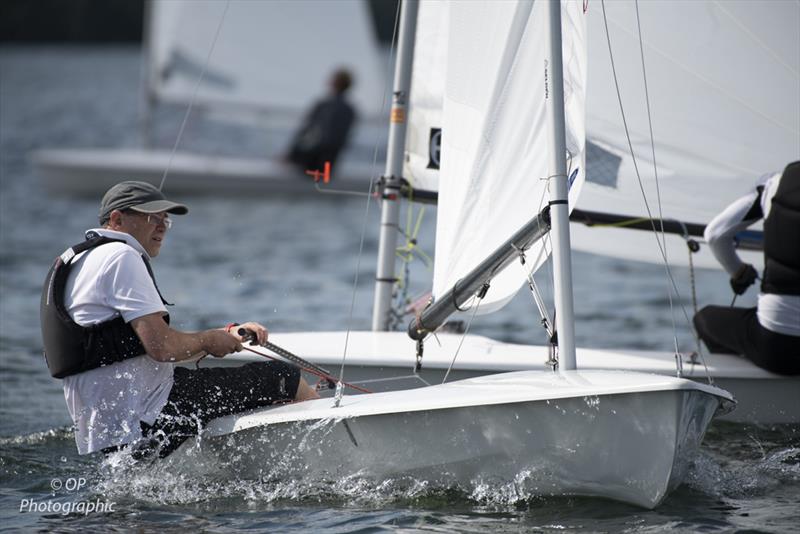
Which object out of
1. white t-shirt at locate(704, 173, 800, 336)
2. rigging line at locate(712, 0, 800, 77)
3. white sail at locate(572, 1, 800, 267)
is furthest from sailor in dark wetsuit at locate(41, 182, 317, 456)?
rigging line at locate(712, 0, 800, 77)

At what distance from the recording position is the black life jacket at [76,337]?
3576mm

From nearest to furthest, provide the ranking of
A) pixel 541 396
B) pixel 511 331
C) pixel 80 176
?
1. pixel 541 396
2. pixel 511 331
3. pixel 80 176

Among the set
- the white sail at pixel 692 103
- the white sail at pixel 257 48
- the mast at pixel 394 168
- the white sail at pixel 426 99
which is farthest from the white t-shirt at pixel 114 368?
the white sail at pixel 257 48

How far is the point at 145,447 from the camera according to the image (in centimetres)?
372

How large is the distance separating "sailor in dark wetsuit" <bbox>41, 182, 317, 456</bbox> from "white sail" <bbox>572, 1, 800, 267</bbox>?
7.28ft

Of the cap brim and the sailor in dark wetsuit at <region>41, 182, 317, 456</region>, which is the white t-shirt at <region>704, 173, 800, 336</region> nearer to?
the sailor in dark wetsuit at <region>41, 182, 317, 456</region>

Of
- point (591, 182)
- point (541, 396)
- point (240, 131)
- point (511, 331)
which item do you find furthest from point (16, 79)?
point (541, 396)

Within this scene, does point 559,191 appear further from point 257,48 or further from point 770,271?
point 257,48

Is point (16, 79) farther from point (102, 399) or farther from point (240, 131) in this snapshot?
point (102, 399)

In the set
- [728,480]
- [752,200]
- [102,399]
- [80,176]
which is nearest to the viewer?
[102,399]

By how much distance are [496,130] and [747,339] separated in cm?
153

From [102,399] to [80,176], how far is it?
9768 mm

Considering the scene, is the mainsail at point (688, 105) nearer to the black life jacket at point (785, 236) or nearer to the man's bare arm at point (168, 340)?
the black life jacket at point (785, 236)

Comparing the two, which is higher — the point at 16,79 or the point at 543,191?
the point at 16,79
